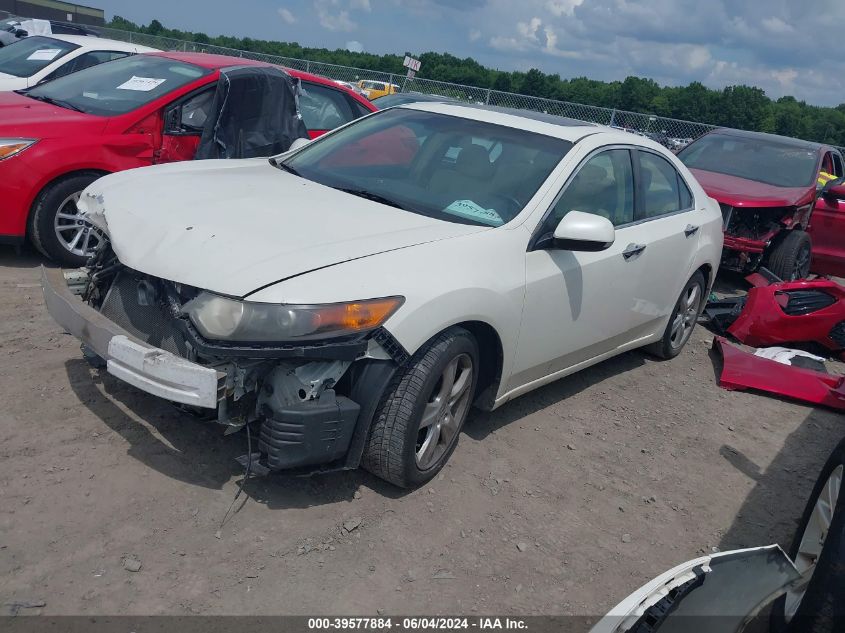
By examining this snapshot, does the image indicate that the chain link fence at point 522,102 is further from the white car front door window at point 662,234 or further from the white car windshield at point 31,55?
the white car front door window at point 662,234

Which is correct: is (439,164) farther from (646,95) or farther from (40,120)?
(646,95)

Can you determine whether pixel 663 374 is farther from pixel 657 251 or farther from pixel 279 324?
pixel 279 324

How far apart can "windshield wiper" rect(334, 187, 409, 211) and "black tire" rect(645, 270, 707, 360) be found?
2572 millimetres

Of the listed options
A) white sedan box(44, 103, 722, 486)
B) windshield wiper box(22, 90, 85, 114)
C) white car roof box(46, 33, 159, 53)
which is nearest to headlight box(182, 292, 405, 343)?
white sedan box(44, 103, 722, 486)

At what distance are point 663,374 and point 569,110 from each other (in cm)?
1587

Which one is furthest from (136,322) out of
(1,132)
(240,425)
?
(1,132)

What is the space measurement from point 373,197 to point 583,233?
1085 mm

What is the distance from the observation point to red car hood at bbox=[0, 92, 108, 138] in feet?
18.3

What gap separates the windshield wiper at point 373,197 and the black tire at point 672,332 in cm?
257

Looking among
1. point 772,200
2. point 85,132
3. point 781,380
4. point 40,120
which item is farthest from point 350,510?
point 772,200

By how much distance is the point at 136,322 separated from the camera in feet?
11.2

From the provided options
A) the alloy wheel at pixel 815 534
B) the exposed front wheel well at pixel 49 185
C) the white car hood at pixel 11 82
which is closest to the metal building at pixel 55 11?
the white car hood at pixel 11 82

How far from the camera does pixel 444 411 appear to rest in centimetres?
360

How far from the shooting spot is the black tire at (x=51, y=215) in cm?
562
